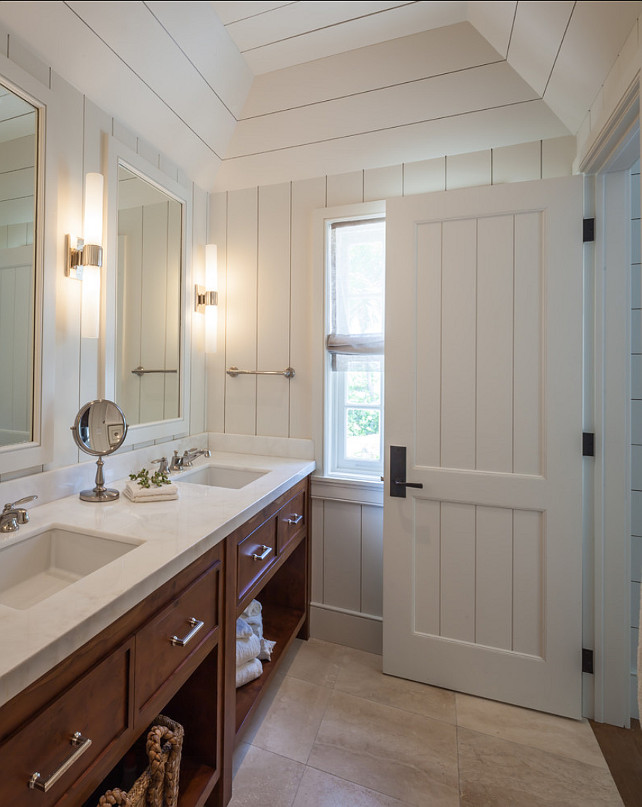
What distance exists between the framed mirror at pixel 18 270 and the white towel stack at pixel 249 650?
96cm

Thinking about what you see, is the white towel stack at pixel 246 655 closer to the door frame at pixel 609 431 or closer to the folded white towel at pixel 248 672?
the folded white towel at pixel 248 672

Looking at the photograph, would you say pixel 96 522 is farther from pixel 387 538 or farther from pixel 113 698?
pixel 387 538

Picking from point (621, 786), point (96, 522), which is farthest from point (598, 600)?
point (96, 522)

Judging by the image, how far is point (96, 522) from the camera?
111 centimetres

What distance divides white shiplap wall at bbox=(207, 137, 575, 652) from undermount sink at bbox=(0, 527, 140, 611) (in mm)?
1036

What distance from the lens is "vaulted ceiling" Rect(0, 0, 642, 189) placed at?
385 millimetres

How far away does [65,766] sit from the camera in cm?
67

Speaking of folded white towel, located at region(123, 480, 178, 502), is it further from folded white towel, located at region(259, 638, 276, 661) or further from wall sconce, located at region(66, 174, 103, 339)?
folded white towel, located at region(259, 638, 276, 661)

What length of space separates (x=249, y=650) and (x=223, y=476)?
69 centimetres

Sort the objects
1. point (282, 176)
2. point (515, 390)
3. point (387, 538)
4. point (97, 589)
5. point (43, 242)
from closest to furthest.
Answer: point (97, 589) < point (43, 242) < point (515, 390) < point (387, 538) < point (282, 176)

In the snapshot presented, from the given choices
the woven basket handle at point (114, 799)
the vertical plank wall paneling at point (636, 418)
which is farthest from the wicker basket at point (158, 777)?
the vertical plank wall paneling at point (636, 418)

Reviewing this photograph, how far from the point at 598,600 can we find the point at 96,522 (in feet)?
5.50

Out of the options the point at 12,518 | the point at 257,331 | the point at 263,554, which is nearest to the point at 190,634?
the point at 263,554

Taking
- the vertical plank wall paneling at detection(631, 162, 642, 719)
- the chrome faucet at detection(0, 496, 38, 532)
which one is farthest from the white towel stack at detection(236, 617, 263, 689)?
the vertical plank wall paneling at detection(631, 162, 642, 719)
